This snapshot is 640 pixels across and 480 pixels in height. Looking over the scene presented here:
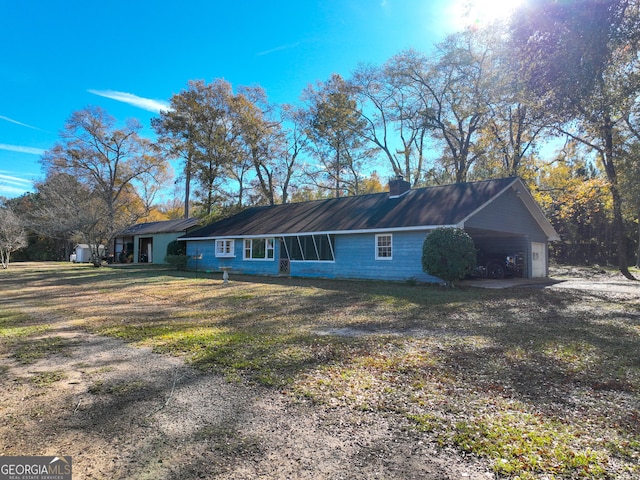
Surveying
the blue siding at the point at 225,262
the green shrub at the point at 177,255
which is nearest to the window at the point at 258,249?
the blue siding at the point at 225,262

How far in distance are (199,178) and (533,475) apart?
31725 millimetres

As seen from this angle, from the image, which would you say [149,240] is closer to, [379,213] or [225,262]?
[225,262]

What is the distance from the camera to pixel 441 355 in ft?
17.3

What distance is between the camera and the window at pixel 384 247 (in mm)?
16281

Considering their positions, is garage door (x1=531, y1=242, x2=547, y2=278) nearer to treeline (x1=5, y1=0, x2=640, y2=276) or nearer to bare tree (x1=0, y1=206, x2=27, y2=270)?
treeline (x1=5, y1=0, x2=640, y2=276)

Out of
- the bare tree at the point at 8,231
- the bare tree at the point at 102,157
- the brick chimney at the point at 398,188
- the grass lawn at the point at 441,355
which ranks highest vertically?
Result: the bare tree at the point at 102,157

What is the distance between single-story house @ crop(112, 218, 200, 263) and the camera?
30.2 meters

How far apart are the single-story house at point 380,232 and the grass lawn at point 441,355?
4678 mm

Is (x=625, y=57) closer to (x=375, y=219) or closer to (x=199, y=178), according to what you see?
(x=375, y=219)

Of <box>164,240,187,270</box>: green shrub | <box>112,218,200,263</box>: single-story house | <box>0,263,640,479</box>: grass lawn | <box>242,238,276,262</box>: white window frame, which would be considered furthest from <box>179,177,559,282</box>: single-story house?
<box>112,218,200,263</box>: single-story house

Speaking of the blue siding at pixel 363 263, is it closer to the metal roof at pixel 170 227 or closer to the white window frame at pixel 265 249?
the white window frame at pixel 265 249

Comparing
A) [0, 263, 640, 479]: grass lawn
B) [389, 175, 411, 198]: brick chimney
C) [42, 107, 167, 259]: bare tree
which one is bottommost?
[0, 263, 640, 479]: grass lawn

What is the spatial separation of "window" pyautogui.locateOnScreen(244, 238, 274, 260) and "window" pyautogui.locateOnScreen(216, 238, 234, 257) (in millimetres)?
1258

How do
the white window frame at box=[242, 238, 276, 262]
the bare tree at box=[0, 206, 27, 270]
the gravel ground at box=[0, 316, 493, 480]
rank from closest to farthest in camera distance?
the gravel ground at box=[0, 316, 493, 480] < the white window frame at box=[242, 238, 276, 262] < the bare tree at box=[0, 206, 27, 270]
